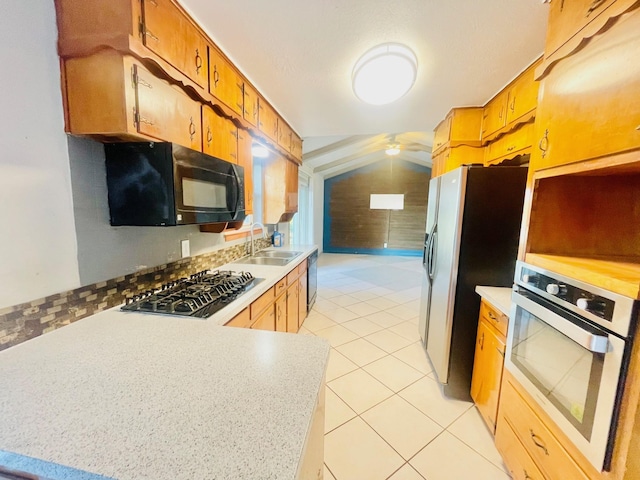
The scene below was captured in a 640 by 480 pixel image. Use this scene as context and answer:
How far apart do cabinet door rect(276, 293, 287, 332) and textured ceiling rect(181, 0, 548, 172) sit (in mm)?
1712

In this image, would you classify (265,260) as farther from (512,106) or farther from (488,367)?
(512,106)

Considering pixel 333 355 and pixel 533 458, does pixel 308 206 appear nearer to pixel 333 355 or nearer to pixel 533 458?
pixel 333 355

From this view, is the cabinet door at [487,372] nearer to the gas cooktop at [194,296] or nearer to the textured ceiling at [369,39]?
the gas cooktop at [194,296]

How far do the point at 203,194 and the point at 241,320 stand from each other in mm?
726

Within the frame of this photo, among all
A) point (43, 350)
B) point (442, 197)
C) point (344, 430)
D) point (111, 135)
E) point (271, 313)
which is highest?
point (111, 135)

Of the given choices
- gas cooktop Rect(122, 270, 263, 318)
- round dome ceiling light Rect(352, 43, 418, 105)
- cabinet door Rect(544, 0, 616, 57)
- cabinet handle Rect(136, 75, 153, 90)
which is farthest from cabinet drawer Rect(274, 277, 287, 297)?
cabinet door Rect(544, 0, 616, 57)

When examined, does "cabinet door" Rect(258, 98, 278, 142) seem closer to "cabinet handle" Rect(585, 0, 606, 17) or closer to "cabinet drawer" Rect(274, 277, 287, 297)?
"cabinet drawer" Rect(274, 277, 287, 297)

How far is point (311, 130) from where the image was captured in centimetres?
325

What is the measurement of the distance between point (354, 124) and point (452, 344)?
8.00ft

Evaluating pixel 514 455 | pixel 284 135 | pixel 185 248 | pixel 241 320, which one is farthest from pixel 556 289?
pixel 284 135

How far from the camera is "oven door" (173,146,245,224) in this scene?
123 centimetres

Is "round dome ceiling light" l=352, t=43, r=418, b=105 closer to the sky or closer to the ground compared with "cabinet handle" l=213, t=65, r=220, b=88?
closer to the sky

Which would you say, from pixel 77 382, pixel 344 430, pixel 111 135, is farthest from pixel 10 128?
pixel 344 430

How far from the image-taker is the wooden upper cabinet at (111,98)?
1011 millimetres
